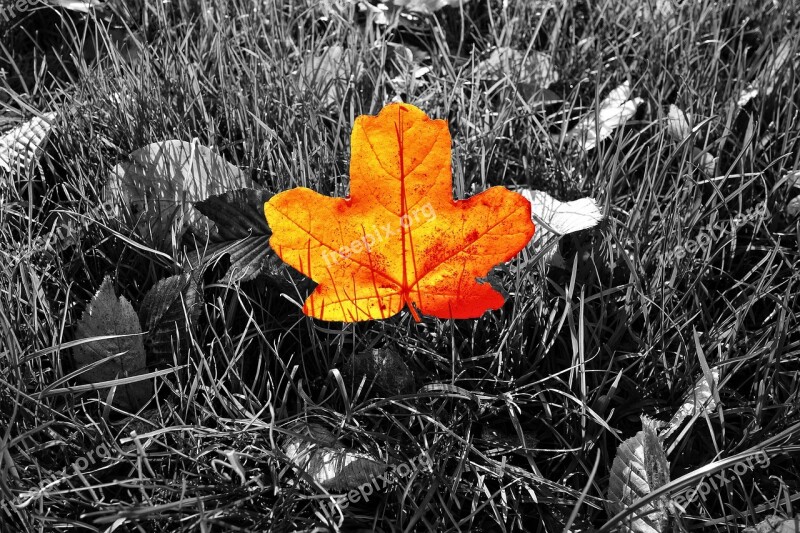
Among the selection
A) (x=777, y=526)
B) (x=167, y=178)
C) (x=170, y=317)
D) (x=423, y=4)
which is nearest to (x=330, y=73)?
(x=423, y=4)

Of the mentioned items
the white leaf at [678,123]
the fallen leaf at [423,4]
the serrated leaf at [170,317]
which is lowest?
the serrated leaf at [170,317]

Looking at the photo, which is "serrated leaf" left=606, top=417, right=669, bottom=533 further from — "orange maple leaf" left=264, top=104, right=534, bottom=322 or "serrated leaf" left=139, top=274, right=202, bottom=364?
"serrated leaf" left=139, top=274, right=202, bottom=364

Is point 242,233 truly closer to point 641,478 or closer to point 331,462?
point 331,462

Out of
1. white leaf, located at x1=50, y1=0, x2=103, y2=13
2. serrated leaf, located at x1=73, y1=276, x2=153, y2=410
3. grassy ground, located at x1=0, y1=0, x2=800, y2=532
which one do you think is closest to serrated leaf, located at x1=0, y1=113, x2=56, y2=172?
grassy ground, located at x1=0, y1=0, x2=800, y2=532

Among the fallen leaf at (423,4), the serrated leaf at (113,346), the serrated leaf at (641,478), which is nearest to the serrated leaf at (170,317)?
the serrated leaf at (113,346)

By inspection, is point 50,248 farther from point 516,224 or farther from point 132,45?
point 516,224

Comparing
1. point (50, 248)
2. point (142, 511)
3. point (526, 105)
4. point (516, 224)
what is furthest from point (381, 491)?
point (526, 105)

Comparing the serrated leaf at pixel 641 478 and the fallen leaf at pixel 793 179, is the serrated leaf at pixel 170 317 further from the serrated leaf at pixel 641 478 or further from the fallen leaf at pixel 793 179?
the fallen leaf at pixel 793 179

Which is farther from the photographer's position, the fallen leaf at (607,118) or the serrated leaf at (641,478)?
the fallen leaf at (607,118)
